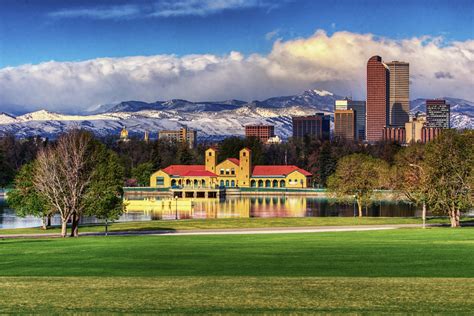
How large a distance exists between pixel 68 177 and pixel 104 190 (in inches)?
142

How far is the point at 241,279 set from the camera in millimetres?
19969

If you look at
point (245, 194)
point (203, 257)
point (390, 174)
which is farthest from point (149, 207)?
point (203, 257)

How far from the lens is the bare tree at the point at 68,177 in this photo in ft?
161

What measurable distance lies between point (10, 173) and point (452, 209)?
103 metres

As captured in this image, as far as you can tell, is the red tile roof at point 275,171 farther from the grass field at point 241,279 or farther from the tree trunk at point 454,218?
the grass field at point 241,279

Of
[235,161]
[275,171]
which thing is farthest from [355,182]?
[235,161]

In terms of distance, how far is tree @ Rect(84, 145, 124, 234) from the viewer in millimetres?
51906

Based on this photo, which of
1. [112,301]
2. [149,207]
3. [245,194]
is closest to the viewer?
[112,301]

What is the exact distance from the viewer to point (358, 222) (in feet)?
203

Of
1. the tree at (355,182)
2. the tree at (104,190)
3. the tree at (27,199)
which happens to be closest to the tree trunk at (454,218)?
the tree at (355,182)

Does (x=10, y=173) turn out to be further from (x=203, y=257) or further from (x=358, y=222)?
(x=203, y=257)

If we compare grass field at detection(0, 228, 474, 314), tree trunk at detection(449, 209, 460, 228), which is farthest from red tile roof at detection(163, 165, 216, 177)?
grass field at detection(0, 228, 474, 314)

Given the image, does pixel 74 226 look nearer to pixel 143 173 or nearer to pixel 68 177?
pixel 68 177

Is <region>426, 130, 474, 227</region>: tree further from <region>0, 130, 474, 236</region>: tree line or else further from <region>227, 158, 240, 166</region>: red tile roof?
<region>227, 158, 240, 166</region>: red tile roof
